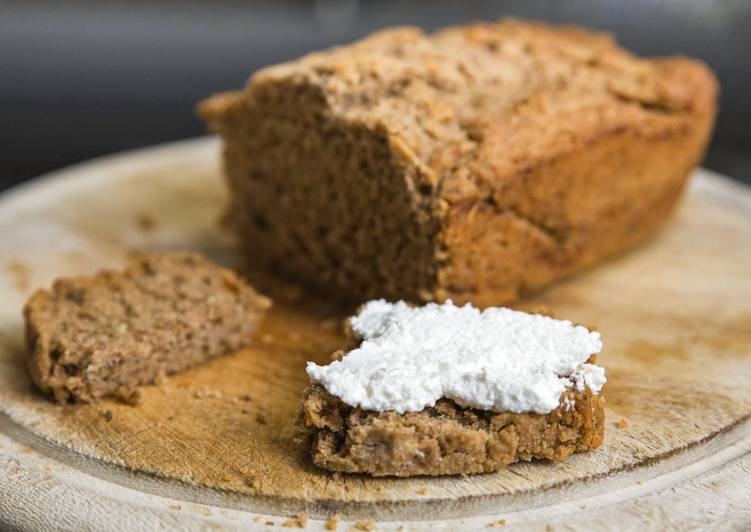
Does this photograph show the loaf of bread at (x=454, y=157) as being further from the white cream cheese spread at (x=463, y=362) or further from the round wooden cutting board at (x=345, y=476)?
the white cream cheese spread at (x=463, y=362)

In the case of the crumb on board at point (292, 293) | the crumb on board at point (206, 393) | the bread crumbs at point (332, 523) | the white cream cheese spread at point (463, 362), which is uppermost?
the white cream cheese spread at point (463, 362)

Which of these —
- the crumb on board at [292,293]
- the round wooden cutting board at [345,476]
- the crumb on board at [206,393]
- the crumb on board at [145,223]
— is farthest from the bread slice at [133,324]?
the crumb on board at [145,223]

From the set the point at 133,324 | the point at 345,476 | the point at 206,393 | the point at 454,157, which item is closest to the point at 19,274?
the point at 133,324

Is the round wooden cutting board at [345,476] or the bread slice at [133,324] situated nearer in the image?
the round wooden cutting board at [345,476]

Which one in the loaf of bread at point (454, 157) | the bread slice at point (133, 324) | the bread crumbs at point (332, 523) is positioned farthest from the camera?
the loaf of bread at point (454, 157)

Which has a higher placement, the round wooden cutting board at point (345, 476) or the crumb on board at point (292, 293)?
the round wooden cutting board at point (345, 476)

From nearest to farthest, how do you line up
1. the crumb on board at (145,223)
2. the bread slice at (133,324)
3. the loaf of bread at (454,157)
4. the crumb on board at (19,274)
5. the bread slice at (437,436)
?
the bread slice at (437,436) < the bread slice at (133,324) < the loaf of bread at (454,157) < the crumb on board at (19,274) < the crumb on board at (145,223)

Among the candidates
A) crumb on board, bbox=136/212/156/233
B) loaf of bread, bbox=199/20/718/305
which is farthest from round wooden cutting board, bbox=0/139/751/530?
crumb on board, bbox=136/212/156/233
